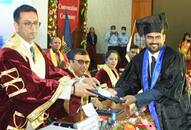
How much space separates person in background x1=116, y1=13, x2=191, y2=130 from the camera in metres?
3.33

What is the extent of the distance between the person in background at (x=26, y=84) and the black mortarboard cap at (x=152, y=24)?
934mm

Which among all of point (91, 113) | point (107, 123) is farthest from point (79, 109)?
point (91, 113)

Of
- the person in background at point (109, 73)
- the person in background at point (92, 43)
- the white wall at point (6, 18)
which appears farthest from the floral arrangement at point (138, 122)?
the person in background at point (92, 43)

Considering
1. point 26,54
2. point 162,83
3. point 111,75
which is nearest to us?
point 26,54

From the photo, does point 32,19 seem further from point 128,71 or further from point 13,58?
point 128,71

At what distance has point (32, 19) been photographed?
2.76m

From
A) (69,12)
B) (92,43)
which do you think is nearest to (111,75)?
(69,12)

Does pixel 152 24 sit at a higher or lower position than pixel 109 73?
higher

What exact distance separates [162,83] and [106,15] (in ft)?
42.7

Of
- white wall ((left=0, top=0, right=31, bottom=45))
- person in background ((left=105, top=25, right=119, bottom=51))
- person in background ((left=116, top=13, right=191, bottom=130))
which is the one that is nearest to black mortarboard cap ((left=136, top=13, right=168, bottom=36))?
person in background ((left=116, top=13, right=191, bottom=130))

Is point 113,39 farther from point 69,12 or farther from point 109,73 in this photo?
point 109,73

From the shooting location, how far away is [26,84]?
2648 mm

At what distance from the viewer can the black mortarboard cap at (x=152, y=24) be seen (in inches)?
134

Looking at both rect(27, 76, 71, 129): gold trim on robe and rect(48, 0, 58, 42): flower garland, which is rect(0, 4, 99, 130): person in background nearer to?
rect(27, 76, 71, 129): gold trim on robe
